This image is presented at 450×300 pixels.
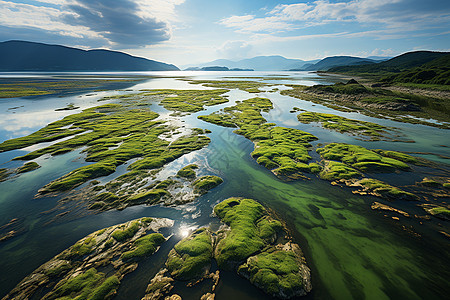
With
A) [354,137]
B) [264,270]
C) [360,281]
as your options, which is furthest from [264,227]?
[354,137]

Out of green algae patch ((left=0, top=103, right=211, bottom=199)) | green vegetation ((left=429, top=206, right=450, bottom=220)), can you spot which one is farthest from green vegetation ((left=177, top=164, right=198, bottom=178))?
green vegetation ((left=429, top=206, right=450, bottom=220))

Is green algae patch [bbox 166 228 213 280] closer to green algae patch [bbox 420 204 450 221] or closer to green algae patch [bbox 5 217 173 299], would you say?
green algae patch [bbox 5 217 173 299]

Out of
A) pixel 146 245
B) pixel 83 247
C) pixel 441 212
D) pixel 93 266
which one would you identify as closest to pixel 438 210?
pixel 441 212

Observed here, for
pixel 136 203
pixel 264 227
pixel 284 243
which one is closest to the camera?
pixel 284 243

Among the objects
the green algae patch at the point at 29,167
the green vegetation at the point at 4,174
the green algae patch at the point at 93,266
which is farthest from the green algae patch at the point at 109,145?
the green algae patch at the point at 93,266

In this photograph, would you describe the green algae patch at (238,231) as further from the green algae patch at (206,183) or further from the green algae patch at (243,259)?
the green algae patch at (206,183)

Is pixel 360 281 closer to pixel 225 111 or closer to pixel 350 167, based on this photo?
pixel 350 167
